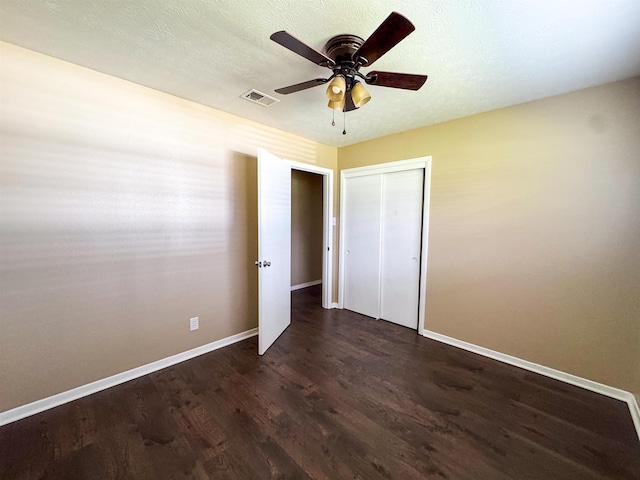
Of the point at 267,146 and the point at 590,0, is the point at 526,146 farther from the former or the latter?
the point at 267,146

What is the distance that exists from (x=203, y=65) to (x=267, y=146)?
1.23 m

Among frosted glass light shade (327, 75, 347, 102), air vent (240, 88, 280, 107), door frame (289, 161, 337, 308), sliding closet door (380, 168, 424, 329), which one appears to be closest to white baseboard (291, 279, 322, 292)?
door frame (289, 161, 337, 308)

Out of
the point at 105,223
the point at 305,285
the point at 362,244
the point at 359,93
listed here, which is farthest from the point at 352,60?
the point at 305,285

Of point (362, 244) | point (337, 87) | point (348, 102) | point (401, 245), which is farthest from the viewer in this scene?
point (362, 244)

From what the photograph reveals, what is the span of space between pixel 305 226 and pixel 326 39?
3.90 metres

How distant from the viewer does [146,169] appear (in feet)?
7.26

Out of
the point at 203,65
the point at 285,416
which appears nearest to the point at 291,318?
the point at 285,416

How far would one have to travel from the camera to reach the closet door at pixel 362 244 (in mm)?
3588

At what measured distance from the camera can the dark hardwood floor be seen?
147 centimetres

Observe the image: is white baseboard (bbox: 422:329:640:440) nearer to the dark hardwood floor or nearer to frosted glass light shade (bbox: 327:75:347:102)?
the dark hardwood floor

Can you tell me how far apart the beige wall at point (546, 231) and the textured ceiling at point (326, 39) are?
322 mm

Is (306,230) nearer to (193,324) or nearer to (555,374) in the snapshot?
(193,324)

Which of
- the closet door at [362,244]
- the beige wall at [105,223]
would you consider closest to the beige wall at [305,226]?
the closet door at [362,244]

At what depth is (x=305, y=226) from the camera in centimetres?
534
